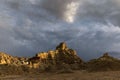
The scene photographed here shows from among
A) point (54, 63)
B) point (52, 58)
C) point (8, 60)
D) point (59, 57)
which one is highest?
point (59, 57)

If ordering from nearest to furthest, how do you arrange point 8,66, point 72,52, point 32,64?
1. point 8,66
2. point 32,64
3. point 72,52

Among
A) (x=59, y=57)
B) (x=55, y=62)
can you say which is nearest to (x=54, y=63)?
(x=55, y=62)

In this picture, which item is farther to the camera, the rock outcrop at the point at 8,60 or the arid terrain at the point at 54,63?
the rock outcrop at the point at 8,60

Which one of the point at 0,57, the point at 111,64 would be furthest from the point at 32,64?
the point at 111,64

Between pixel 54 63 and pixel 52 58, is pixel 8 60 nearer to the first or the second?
pixel 52 58

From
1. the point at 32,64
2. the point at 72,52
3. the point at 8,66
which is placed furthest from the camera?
the point at 72,52

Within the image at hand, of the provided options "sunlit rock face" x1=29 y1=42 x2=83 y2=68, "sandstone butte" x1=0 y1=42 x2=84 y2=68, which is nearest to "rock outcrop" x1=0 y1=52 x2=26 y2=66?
"sandstone butte" x1=0 y1=42 x2=84 y2=68

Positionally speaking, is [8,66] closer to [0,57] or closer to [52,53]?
[0,57]

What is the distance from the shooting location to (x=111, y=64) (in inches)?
4860

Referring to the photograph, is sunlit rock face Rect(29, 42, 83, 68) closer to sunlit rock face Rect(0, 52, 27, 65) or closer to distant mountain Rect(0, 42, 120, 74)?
distant mountain Rect(0, 42, 120, 74)

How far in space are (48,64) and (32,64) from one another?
976 centimetres

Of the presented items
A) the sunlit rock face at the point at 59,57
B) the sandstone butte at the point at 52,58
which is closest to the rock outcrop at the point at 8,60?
the sandstone butte at the point at 52,58

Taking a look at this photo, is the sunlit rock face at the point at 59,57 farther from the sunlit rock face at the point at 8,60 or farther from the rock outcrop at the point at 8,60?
the rock outcrop at the point at 8,60

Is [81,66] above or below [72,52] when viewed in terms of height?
below
